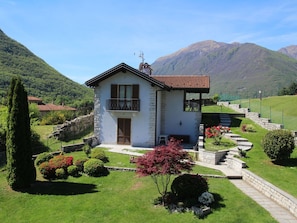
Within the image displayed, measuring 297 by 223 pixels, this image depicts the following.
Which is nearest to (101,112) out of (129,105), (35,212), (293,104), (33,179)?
(129,105)

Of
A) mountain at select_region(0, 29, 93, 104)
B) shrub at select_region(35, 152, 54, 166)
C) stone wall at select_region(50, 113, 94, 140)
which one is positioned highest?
mountain at select_region(0, 29, 93, 104)

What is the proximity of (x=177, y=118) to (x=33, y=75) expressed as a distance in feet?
192

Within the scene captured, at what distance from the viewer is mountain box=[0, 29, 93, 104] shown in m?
64.6

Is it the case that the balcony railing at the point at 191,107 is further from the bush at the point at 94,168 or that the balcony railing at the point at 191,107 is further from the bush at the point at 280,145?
the bush at the point at 94,168

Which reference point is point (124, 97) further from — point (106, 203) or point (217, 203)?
point (217, 203)

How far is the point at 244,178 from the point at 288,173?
2.18 m

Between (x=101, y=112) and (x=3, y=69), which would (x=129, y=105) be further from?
(x=3, y=69)

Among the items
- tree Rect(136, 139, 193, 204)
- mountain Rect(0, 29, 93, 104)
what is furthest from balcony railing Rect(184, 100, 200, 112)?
mountain Rect(0, 29, 93, 104)

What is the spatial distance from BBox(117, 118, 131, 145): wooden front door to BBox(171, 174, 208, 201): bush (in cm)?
1159

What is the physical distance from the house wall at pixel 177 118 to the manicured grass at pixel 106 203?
10.1 metres

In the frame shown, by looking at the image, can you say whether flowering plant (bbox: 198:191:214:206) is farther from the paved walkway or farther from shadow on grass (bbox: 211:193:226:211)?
the paved walkway

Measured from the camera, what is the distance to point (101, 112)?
75.0ft

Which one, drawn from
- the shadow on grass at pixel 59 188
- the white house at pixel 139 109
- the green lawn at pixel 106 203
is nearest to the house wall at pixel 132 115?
the white house at pixel 139 109

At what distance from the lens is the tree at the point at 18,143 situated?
42.5 feet
